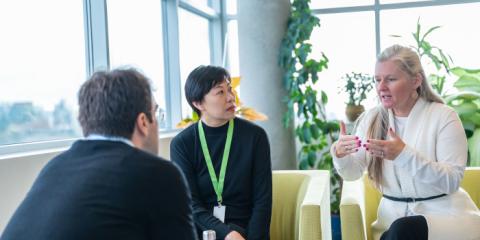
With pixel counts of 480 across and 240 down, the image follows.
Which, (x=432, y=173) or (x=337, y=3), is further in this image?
(x=337, y=3)

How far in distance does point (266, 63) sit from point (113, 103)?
3645 millimetres

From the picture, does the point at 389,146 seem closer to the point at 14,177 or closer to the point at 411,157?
the point at 411,157

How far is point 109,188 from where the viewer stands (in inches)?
45.2

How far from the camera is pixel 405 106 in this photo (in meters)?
2.36

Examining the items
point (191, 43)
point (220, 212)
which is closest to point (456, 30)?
point (191, 43)

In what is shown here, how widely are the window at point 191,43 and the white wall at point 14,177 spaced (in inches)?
93.7

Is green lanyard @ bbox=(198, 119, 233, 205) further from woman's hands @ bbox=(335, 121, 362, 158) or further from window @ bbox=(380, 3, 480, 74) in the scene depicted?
window @ bbox=(380, 3, 480, 74)

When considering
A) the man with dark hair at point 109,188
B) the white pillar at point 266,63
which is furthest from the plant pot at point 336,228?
the man with dark hair at point 109,188

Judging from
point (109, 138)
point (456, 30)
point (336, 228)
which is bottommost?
point (336, 228)

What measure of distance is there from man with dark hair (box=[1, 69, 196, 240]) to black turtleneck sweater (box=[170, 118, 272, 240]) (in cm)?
113

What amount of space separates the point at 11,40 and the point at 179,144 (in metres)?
1.07

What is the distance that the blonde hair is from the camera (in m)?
2.29

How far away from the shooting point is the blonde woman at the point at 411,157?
6.93 ft

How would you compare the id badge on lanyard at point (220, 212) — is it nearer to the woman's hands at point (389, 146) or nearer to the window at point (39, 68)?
the woman's hands at point (389, 146)
